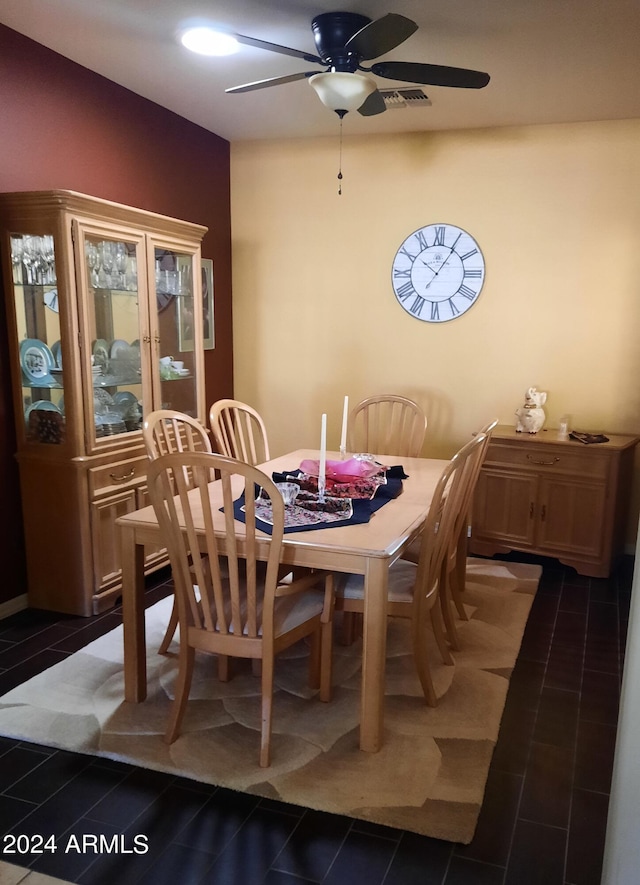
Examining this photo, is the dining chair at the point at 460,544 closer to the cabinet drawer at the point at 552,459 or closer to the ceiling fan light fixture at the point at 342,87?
the cabinet drawer at the point at 552,459

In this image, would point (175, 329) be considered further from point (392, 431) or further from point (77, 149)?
point (392, 431)

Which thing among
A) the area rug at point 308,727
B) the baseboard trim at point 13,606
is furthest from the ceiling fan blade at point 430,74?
the baseboard trim at point 13,606

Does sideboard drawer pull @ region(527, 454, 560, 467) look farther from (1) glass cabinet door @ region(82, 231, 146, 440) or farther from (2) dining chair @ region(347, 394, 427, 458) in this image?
(1) glass cabinet door @ region(82, 231, 146, 440)

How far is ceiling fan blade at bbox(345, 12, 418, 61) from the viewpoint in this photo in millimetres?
2072

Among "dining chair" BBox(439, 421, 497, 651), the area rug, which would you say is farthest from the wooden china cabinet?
"dining chair" BBox(439, 421, 497, 651)

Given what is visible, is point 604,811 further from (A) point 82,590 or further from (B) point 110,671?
(A) point 82,590

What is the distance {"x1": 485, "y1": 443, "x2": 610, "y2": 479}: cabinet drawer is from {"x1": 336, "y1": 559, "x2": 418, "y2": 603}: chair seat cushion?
Answer: 151 centimetres

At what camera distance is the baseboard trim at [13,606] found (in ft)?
10.1

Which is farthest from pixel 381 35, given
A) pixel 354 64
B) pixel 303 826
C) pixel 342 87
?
pixel 303 826

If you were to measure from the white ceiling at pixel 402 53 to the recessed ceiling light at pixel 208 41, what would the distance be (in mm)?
66

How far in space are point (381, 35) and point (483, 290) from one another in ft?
7.06

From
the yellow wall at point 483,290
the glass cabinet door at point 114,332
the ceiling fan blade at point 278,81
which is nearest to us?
the ceiling fan blade at point 278,81

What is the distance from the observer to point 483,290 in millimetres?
4129

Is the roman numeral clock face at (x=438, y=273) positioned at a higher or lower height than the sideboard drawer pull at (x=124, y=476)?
higher
